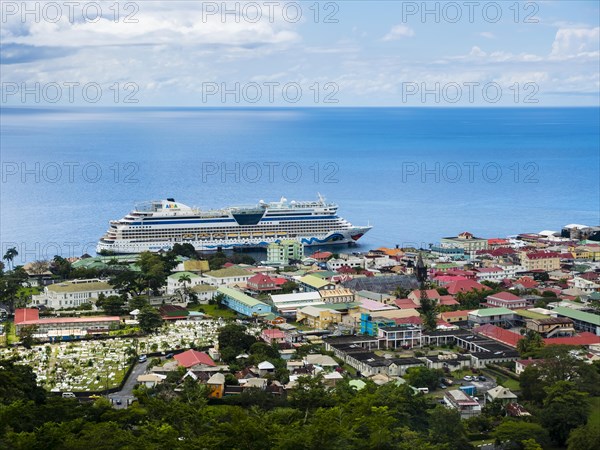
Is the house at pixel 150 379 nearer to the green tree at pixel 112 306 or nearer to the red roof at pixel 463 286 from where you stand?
the green tree at pixel 112 306

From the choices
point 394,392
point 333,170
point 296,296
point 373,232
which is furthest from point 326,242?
point 333,170

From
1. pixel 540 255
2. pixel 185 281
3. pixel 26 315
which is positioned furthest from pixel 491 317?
pixel 26 315

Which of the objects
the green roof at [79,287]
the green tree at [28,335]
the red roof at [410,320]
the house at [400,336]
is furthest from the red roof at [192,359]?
the green roof at [79,287]

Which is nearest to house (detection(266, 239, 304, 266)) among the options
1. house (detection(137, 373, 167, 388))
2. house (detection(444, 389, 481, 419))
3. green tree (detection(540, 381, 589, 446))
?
house (detection(137, 373, 167, 388))

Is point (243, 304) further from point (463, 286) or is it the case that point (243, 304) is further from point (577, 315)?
point (577, 315)

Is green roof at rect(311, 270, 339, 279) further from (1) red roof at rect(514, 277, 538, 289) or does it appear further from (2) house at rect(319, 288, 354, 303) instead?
(1) red roof at rect(514, 277, 538, 289)
